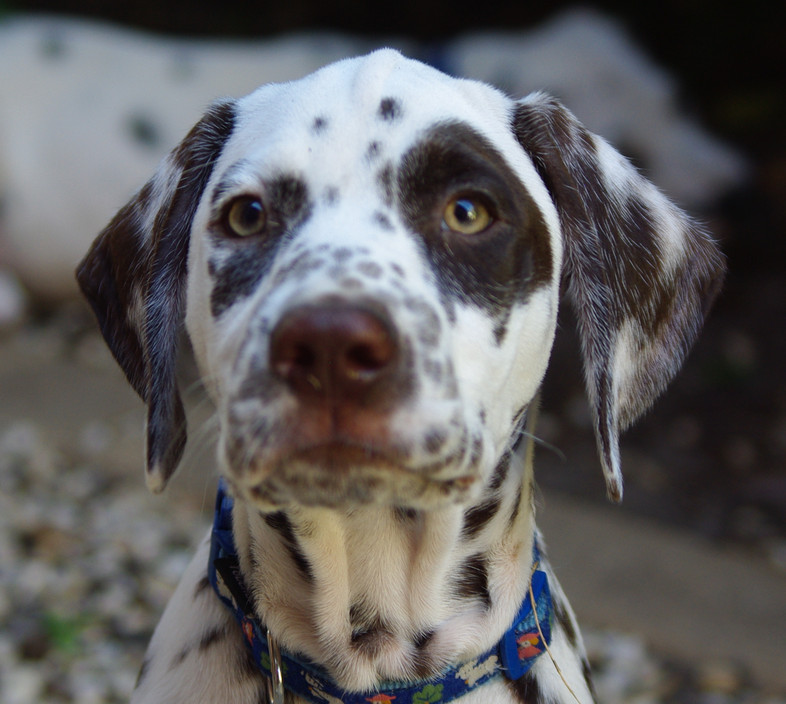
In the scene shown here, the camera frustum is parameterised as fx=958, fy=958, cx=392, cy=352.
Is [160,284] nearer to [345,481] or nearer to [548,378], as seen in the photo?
[345,481]

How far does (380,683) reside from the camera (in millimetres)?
1769

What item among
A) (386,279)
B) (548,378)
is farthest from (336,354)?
(548,378)

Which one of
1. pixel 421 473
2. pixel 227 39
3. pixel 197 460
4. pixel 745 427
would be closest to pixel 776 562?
pixel 745 427

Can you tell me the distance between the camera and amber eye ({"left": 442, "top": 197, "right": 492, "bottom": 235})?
69.6 inches

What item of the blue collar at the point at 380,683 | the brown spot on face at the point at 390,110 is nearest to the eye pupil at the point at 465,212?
the brown spot on face at the point at 390,110

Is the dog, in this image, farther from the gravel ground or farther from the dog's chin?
the gravel ground

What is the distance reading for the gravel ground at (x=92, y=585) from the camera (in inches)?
125

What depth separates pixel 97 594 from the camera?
3629mm

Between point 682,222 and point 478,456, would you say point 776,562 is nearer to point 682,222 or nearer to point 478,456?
point 682,222

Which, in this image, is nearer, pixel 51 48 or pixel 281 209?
pixel 281 209

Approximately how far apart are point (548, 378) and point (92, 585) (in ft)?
9.04

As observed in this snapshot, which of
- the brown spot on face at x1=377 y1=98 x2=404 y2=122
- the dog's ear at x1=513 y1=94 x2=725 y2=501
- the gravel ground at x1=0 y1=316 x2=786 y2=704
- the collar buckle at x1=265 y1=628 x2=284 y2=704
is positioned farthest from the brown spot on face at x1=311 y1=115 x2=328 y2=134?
the gravel ground at x1=0 y1=316 x2=786 y2=704

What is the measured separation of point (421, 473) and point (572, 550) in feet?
8.18

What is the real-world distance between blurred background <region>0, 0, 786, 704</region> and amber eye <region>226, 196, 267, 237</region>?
1981mm
